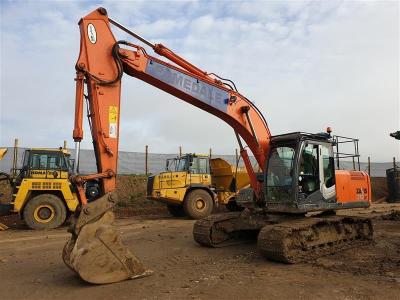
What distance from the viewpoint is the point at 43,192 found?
46.0 ft

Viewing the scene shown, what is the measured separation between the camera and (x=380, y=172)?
34.0 m

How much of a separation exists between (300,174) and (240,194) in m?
1.67

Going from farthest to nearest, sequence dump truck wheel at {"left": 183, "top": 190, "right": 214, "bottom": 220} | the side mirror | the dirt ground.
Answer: dump truck wheel at {"left": 183, "top": 190, "right": 214, "bottom": 220}, the side mirror, the dirt ground

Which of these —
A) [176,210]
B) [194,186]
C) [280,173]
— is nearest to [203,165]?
[194,186]

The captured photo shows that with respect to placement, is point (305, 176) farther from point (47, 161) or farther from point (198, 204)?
point (47, 161)

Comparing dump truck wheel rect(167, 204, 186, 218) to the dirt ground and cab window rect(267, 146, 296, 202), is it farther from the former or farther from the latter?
cab window rect(267, 146, 296, 202)

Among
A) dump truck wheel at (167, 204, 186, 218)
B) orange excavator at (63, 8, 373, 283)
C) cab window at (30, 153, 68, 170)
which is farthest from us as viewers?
dump truck wheel at (167, 204, 186, 218)

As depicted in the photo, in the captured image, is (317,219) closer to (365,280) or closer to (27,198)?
(365,280)

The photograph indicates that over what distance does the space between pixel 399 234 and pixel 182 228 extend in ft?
19.7

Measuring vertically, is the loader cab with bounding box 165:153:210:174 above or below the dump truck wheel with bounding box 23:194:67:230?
above

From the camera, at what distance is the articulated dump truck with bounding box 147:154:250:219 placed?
15.8 metres

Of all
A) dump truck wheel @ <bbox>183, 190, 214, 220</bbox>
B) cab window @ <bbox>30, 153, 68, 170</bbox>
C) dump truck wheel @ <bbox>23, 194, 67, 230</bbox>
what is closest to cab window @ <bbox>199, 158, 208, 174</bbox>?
dump truck wheel @ <bbox>183, 190, 214, 220</bbox>

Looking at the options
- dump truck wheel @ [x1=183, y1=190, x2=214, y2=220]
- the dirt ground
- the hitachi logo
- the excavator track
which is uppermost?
the hitachi logo

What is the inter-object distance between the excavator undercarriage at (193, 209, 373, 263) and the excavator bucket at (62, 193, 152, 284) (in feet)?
8.30
